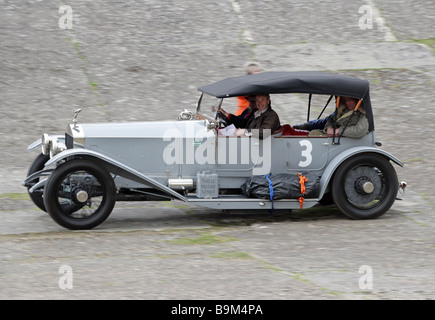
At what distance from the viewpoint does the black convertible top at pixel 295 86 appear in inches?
323

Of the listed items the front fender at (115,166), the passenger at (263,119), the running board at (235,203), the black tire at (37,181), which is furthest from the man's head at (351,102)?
the black tire at (37,181)

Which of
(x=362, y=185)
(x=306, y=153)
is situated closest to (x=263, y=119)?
(x=306, y=153)

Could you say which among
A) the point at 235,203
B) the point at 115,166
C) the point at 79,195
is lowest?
the point at 235,203

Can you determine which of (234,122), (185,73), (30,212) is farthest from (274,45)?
(30,212)

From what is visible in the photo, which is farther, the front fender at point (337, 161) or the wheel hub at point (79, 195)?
the front fender at point (337, 161)

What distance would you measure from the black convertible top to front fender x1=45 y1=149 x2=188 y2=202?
47.7 inches

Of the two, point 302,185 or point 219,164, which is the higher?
point 219,164

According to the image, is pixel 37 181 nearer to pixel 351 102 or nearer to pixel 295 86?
pixel 295 86

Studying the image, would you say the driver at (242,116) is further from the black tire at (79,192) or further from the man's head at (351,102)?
the black tire at (79,192)

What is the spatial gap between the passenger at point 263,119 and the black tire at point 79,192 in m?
1.63

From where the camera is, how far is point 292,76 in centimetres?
843

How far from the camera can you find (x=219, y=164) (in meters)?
8.38

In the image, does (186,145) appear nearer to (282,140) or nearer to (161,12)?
(282,140)

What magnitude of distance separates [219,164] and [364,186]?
5.62 feet
